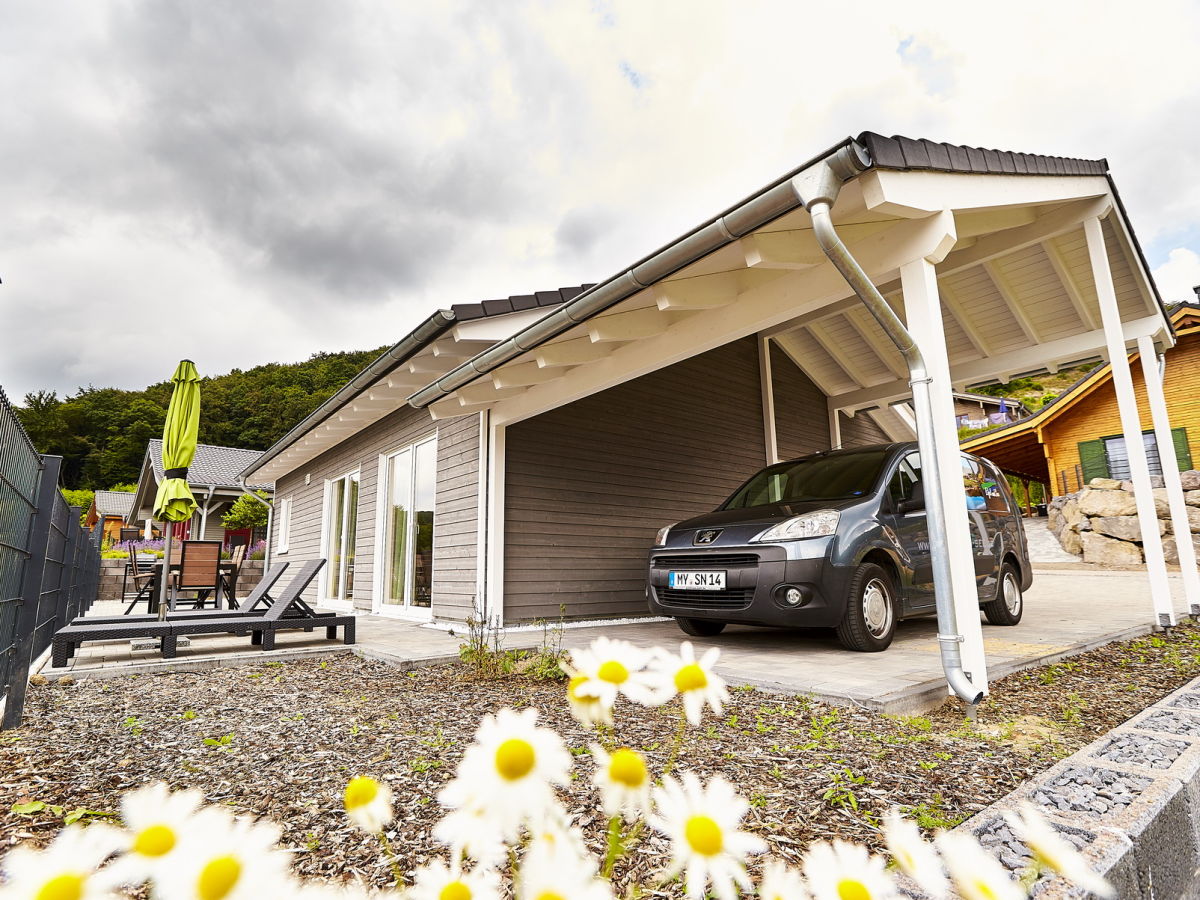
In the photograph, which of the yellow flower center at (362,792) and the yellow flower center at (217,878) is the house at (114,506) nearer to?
the yellow flower center at (362,792)

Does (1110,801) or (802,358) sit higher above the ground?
(802,358)

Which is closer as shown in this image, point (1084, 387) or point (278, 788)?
point (278, 788)

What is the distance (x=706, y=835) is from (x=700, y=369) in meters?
8.02

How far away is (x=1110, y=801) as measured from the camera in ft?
6.01

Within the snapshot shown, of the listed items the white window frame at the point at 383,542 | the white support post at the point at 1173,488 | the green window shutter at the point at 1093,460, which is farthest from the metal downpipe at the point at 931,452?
the green window shutter at the point at 1093,460

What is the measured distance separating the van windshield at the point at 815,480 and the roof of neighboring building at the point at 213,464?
17969 mm

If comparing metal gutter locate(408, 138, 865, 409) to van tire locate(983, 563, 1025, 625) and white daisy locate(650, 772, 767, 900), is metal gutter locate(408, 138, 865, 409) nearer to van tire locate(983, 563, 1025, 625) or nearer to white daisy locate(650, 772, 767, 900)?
white daisy locate(650, 772, 767, 900)

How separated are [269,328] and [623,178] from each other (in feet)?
123

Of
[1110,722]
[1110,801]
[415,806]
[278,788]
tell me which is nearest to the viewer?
[1110,801]

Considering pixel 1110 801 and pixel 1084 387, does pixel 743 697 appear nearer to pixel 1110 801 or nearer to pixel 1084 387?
pixel 1110 801

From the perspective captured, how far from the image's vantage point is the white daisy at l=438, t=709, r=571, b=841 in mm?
416

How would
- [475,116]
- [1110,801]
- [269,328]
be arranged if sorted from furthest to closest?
[269,328] < [475,116] < [1110,801]

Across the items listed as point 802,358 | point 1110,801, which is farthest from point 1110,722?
point 802,358

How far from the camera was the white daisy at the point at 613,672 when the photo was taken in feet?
1.74
